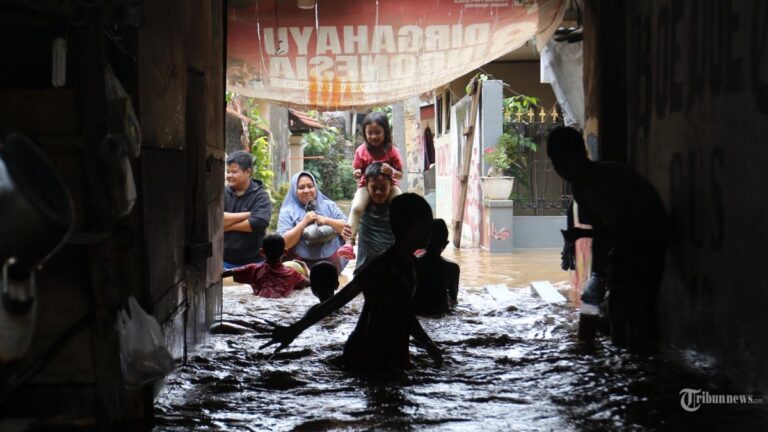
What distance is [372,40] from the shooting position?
26.0 feet

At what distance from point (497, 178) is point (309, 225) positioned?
6.08 meters

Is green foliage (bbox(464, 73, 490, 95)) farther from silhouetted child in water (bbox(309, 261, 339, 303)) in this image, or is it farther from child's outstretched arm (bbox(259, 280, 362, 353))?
child's outstretched arm (bbox(259, 280, 362, 353))

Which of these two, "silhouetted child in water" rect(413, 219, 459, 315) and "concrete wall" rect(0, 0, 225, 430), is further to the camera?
"silhouetted child in water" rect(413, 219, 459, 315)

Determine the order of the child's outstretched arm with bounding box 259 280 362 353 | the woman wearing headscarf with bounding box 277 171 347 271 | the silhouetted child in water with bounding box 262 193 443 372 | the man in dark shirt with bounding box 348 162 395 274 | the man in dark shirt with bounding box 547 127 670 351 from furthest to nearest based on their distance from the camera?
1. the woman wearing headscarf with bounding box 277 171 347 271
2. the man in dark shirt with bounding box 348 162 395 274
3. the man in dark shirt with bounding box 547 127 670 351
4. the silhouetted child in water with bounding box 262 193 443 372
5. the child's outstretched arm with bounding box 259 280 362 353

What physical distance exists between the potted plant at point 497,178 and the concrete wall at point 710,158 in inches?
353

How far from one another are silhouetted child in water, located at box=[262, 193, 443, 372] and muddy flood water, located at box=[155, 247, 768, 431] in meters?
0.13

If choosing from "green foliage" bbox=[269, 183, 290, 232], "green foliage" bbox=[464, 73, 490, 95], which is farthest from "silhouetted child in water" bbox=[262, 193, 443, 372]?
"green foliage" bbox=[269, 183, 290, 232]

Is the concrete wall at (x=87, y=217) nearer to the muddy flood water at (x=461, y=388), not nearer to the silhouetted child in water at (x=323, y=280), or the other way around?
the muddy flood water at (x=461, y=388)

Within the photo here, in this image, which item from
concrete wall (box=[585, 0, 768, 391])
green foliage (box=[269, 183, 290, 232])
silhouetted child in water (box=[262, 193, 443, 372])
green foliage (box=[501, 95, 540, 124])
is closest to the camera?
concrete wall (box=[585, 0, 768, 391])

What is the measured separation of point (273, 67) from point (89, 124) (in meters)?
5.72

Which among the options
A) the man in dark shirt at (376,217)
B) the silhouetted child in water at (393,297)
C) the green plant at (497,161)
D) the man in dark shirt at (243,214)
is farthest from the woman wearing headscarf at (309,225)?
the green plant at (497,161)

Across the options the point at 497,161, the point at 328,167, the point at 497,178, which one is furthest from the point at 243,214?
the point at 328,167

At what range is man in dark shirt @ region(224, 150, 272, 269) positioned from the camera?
854 cm

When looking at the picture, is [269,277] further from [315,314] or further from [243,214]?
[315,314]
